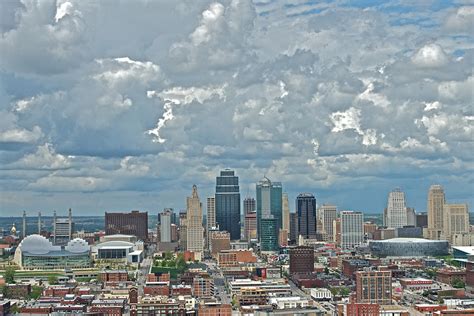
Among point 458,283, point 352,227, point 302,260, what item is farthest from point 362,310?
point 352,227

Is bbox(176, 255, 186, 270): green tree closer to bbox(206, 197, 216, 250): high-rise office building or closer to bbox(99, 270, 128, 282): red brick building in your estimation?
bbox(99, 270, 128, 282): red brick building

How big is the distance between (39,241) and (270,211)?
4735 centimetres

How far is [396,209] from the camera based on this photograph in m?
136

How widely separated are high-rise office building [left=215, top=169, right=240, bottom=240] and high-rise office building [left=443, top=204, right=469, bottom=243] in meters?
28.4

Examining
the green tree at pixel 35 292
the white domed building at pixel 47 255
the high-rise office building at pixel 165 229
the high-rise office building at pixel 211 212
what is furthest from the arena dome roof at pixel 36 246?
the high-rise office building at pixel 211 212

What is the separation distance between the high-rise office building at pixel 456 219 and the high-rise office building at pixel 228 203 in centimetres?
2837

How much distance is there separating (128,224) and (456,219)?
40.9m

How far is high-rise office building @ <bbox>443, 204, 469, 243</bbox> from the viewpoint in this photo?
117562mm

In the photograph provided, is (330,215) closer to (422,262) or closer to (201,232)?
(201,232)

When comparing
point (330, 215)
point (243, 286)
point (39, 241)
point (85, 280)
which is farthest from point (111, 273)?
point (330, 215)

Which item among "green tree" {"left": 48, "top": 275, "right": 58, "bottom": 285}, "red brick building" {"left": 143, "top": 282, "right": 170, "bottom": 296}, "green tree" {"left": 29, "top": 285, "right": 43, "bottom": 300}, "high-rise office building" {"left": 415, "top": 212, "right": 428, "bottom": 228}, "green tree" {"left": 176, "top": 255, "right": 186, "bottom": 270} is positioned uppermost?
"high-rise office building" {"left": 415, "top": 212, "right": 428, "bottom": 228}

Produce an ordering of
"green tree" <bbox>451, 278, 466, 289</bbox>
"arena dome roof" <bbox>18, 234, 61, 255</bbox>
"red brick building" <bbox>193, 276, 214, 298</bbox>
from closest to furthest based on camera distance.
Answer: "red brick building" <bbox>193, 276, 214, 298</bbox>
"green tree" <bbox>451, 278, 466, 289</bbox>
"arena dome roof" <bbox>18, 234, 61, 255</bbox>

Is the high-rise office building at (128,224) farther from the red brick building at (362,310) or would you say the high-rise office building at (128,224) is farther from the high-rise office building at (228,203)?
the red brick building at (362,310)

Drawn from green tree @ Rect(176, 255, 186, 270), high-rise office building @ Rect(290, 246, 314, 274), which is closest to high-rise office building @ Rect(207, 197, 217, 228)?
green tree @ Rect(176, 255, 186, 270)
